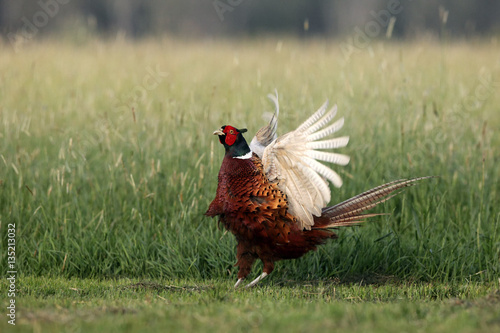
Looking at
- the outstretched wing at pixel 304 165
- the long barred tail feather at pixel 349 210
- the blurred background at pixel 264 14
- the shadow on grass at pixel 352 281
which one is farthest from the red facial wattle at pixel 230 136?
the blurred background at pixel 264 14

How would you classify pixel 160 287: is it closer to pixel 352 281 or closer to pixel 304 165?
pixel 304 165

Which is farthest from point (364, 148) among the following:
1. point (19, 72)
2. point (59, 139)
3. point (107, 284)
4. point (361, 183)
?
point (19, 72)

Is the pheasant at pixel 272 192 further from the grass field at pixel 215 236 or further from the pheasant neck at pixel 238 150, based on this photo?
the grass field at pixel 215 236

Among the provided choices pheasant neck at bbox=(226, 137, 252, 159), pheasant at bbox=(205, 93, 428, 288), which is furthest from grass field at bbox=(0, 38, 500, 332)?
pheasant neck at bbox=(226, 137, 252, 159)

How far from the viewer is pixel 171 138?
6.71 meters

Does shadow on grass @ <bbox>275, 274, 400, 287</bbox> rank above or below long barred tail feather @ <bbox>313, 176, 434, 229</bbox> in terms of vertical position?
below

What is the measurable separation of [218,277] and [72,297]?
1.31 m

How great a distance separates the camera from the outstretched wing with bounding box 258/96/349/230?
423cm

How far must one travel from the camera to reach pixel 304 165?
14.2ft

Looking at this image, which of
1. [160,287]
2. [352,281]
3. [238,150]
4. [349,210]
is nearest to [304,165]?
[238,150]

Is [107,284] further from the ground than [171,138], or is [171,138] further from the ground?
[171,138]

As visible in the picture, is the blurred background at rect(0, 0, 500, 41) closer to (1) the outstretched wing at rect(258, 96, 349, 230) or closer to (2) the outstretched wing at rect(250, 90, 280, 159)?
(2) the outstretched wing at rect(250, 90, 280, 159)

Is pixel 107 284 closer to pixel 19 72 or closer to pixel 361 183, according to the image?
pixel 361 183

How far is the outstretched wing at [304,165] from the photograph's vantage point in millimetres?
4227
